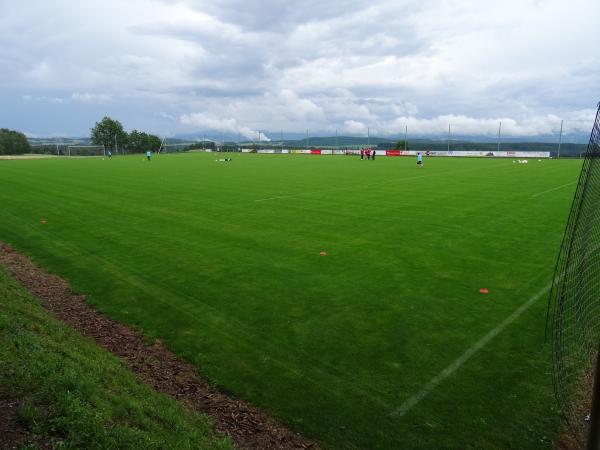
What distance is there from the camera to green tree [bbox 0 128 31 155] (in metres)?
87.0

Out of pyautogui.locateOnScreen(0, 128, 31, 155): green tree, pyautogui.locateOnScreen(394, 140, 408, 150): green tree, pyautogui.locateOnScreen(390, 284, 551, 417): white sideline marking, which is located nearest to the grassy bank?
pyautogui.locateOnScreen(390, 284, 551, 417): white sideline marking

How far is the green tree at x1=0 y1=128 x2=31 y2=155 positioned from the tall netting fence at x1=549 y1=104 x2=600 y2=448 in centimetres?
10388

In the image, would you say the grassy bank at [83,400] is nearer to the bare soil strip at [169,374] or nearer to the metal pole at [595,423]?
the bare soil strip at [169,374]

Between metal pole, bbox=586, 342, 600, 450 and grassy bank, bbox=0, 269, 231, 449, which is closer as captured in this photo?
metal pole, bbox=586, 342, 600, 450

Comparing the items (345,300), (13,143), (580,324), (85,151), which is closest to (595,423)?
(580,324)

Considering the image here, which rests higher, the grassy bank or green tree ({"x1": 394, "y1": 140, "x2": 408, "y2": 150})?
green tree ({"x1": 394, "y1": 140, "x2": 408, "y2": 150})

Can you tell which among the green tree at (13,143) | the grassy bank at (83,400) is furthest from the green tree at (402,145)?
the grassy bank at (83,400)

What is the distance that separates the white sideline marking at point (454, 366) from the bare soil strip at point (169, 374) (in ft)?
4.27

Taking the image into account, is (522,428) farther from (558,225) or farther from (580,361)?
(558,225)

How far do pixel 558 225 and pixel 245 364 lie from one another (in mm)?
13265

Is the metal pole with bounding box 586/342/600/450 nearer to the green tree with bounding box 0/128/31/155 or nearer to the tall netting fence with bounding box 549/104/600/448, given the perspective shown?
the tall netting fence with bounding box 549/104/600/448

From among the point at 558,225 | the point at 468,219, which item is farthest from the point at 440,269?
the point at 558,225

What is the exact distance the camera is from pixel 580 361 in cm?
603

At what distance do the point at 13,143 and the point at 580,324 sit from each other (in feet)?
347
